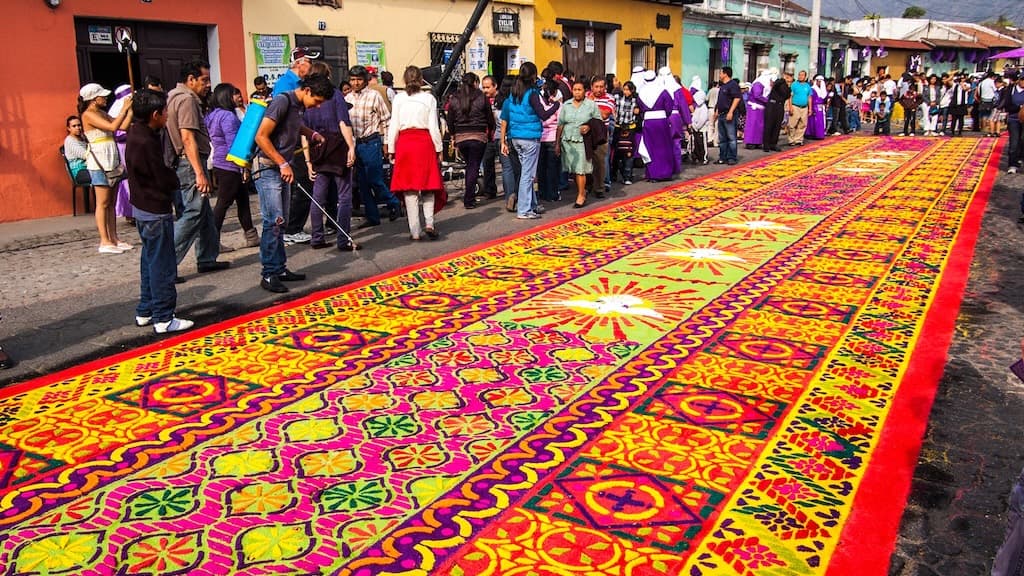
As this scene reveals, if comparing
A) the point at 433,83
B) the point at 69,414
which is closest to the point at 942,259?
the point at 69,414

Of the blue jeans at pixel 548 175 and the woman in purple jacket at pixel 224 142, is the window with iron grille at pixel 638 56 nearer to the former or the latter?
the blue jeans at pixel 548 175

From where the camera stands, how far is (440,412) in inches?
162

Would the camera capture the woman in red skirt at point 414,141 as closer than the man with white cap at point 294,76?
No

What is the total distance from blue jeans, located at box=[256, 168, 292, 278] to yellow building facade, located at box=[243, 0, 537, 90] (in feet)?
23.9

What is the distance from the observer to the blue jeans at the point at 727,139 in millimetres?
15508

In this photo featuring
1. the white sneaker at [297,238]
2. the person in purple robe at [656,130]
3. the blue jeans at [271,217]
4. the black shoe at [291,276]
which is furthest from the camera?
the person in purple robe at [656,130]

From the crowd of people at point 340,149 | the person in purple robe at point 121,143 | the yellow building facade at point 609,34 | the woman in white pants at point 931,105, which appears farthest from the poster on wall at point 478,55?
the woman in white pants at point 931,105

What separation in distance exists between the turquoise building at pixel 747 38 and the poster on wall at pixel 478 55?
10.5 metres

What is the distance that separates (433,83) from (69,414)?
37.0 ft

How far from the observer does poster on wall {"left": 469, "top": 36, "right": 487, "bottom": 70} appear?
17.4 m

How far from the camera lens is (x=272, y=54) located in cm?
1347

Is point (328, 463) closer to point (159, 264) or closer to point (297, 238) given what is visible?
point (159, 264)

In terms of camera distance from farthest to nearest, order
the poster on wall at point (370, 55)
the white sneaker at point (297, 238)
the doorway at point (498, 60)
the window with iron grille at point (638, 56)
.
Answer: the window with iron grille at point (638, 56)
the doorway at point (498, 60)
the poster on wall at point (370, 55)
the white sneaker at point (297, 238)

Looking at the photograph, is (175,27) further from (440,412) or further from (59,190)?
(440,412)
